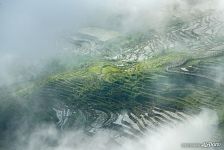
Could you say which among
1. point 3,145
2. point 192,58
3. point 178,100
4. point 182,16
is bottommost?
point 3,145

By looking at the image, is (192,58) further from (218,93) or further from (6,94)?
(6,94)

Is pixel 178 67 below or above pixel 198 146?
above

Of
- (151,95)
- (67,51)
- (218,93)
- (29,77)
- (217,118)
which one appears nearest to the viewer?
(217,118)

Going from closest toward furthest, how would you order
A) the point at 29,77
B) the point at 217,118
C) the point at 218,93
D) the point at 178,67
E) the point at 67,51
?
the point at 217,118 < the point at 218,93 < the point at 178,67 < the point at 29,77 < the point at 67,51

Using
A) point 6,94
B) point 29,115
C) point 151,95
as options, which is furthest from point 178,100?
point 6,94

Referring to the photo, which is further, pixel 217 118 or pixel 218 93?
pixel 218 93

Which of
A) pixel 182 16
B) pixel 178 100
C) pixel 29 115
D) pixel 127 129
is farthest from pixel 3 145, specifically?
pixel 182 16
